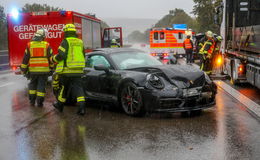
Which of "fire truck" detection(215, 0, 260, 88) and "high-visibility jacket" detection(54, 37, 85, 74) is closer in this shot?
"high-visibility jacket" detection(54, 37, 85, 74)

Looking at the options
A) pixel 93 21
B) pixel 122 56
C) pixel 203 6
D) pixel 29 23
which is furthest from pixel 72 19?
pixel 203 6

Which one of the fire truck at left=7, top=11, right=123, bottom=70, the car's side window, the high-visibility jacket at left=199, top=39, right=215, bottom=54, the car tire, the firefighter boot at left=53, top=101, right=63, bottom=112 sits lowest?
the firefighter boot at left=53, top=101, right=63, bottom=112

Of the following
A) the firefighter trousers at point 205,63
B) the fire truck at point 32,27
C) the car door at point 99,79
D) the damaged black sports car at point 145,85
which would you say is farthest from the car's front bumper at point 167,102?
the fire truck at point 32,27

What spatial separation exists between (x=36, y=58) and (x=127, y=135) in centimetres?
399

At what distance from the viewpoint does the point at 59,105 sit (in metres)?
8.58

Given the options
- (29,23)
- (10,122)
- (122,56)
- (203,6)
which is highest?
(203,6)

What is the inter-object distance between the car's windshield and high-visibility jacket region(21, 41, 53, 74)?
1.78 m

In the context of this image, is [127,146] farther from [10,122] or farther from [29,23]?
[29,23]

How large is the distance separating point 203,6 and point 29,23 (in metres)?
53.8

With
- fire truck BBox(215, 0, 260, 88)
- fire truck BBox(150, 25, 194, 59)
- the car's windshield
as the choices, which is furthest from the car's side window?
fire truck BBox(150, 25, 194, 59)

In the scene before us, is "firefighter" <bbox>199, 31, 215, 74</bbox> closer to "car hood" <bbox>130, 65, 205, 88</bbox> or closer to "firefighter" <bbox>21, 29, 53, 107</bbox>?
"car hood" <bbox>130, 65, 205, 88</bbox>

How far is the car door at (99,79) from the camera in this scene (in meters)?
8.31

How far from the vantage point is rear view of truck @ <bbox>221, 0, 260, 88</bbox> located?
10.5m

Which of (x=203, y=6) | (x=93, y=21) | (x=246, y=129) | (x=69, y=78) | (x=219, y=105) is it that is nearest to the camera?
(x=246, y=129)
